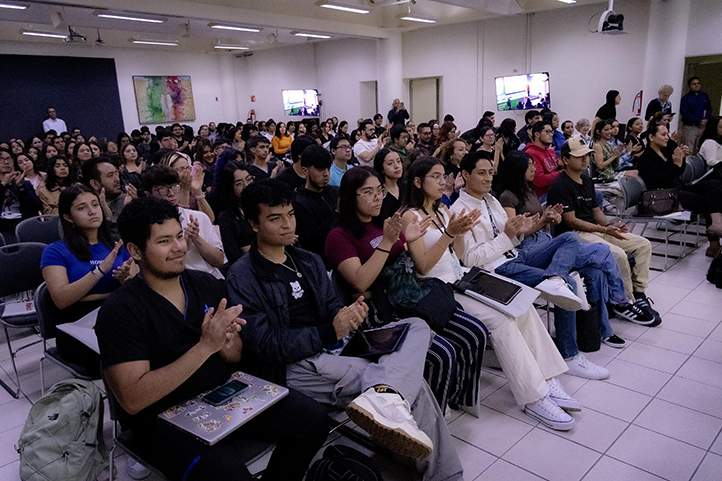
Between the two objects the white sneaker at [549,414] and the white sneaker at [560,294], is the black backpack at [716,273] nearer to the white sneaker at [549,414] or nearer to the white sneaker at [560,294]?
the white sneaker at [560,294]

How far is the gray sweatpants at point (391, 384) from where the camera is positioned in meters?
1.97

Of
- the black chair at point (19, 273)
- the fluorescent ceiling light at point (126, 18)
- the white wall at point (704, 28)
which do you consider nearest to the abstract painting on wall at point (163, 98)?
the fluorescent ceiling light at point (126, 18)

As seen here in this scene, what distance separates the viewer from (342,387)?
77.7 inches

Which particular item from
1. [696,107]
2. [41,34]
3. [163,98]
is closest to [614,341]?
[696,107]

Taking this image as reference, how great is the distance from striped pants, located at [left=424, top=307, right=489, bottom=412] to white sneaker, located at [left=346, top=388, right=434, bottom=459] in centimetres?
55

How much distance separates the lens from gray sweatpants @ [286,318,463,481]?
6.46 ft

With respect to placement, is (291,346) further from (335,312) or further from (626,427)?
(626,427)

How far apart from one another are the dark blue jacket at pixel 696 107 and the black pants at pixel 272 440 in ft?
29.9

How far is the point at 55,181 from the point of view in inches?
195

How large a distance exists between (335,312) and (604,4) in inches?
394

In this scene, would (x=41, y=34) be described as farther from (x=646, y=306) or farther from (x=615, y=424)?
(x=615, y=424)

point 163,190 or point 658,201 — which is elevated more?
point 163,190

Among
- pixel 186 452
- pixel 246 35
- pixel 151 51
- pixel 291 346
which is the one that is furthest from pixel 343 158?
pixel 151 51

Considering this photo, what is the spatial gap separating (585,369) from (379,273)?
1.51 m
